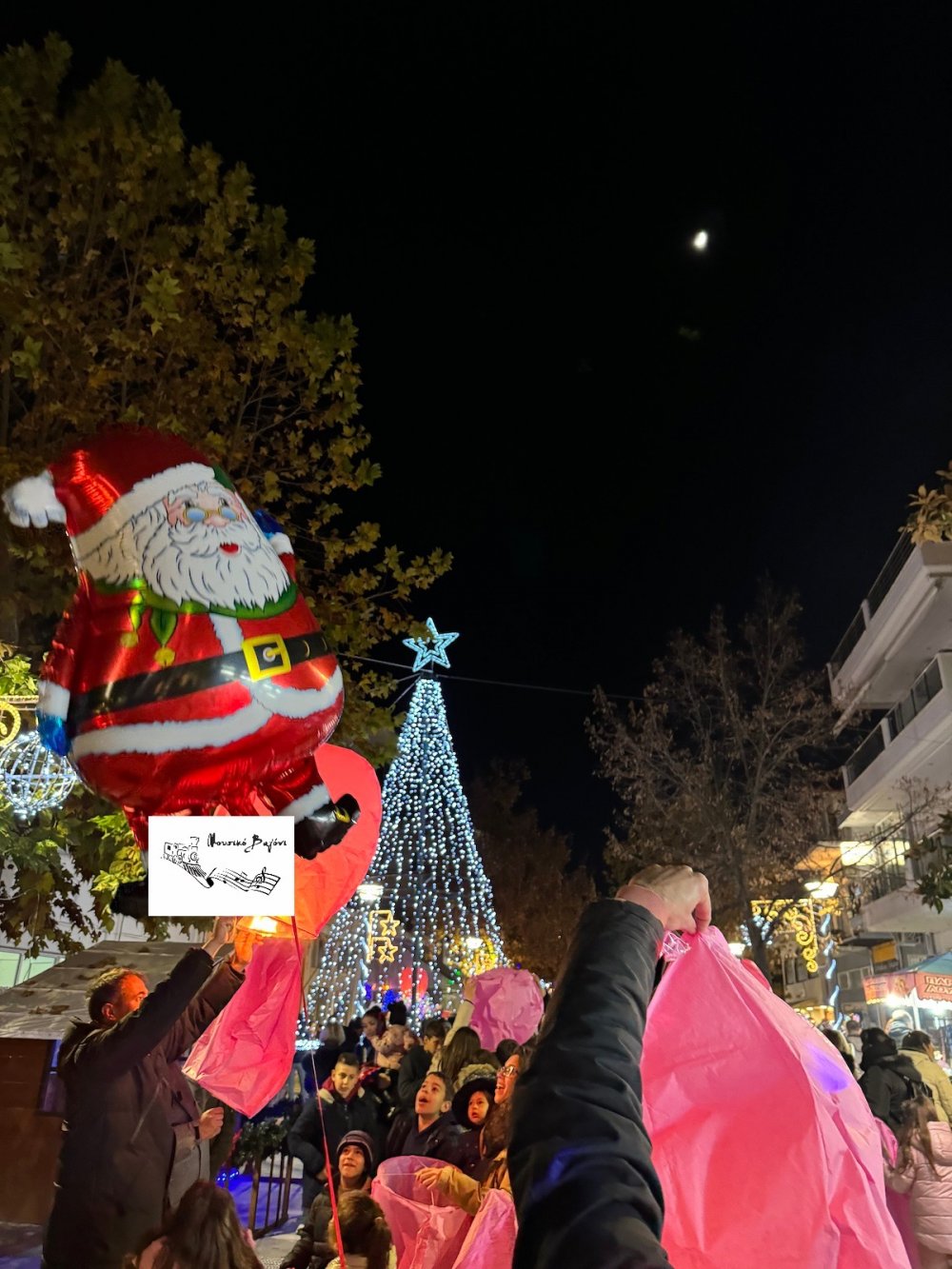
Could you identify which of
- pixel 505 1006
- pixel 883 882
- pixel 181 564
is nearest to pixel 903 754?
pixel 883 882

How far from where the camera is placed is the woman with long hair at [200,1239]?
212cm

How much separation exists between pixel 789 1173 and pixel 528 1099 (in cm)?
62

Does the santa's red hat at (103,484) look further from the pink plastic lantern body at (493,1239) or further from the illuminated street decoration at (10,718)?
the illuminated street decoration at (10,718)

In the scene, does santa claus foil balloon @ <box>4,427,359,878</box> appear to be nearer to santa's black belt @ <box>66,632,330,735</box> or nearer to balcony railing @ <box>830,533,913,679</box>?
santa's black belt @ <box>66,632,330,735</box>

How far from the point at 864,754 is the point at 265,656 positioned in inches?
1204

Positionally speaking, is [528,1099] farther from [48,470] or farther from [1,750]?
[1,750]

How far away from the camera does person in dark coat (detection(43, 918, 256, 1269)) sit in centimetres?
294

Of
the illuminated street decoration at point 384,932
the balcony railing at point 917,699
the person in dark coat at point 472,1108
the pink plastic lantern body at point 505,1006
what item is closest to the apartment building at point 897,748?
the balcony railing at point 917,699

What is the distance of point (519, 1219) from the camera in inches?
34.6

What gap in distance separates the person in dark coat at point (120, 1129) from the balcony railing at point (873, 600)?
22.6 metres

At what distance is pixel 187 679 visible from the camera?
255cm

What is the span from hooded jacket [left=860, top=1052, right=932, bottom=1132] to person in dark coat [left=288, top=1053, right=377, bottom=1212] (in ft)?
11.4

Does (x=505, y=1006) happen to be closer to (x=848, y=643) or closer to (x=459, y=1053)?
(x=459, y=1053)

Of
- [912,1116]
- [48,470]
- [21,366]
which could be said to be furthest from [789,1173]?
[21,366]
